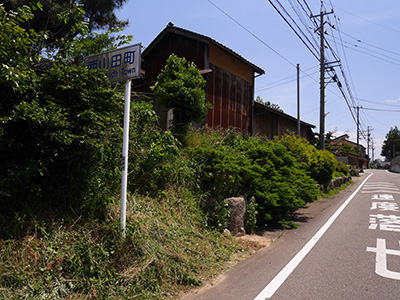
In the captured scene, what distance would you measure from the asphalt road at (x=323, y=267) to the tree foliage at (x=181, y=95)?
4289mm

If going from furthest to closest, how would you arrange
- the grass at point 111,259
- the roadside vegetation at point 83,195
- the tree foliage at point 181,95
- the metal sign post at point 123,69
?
the tree foliage at point 181,95
the metal sign post at point 123,69
the roadside vegetation at point 83,195
the grass at point 111,259

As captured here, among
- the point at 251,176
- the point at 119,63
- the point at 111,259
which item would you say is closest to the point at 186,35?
the point at 251,176

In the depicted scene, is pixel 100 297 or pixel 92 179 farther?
pixel 92 179

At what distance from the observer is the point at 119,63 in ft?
14.6

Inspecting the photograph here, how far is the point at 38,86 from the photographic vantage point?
4066mm

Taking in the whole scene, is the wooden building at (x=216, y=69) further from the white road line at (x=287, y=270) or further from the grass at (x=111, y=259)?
the grass at (x=111, y=259)

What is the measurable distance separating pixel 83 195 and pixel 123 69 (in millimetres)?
2002

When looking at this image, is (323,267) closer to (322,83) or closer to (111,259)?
(111,259)

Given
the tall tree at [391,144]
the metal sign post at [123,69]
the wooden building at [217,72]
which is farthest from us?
the tall tree at [391,144]

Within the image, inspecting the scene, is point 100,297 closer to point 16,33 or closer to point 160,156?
point 160,156

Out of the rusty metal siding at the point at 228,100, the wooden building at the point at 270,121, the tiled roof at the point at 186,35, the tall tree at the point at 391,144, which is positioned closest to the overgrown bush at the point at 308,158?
the rusty metal siding at the point at 228,100

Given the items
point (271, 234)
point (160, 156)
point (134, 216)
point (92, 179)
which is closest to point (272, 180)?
point (271, 234)

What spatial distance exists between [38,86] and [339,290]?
507cm

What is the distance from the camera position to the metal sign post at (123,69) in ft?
13.7
